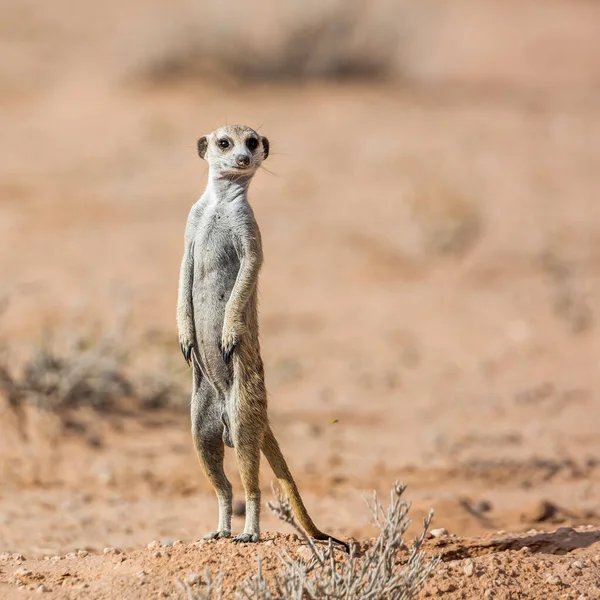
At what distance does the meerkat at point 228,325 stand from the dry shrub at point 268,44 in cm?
1298

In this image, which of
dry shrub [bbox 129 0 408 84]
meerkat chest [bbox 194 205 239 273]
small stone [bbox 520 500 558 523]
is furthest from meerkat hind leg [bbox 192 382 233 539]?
dry shrub [bbox 129 0 408 84]

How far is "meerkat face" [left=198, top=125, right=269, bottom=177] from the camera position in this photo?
3.93 m

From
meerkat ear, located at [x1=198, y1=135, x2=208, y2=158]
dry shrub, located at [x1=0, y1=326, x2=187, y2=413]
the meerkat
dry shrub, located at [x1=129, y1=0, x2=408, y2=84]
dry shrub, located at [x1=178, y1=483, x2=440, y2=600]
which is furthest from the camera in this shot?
dry shrub, located at [x1=129, y1=0, x2=408, y2=84]

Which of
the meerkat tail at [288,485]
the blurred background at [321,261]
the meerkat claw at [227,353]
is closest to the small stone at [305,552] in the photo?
the meerkat tail at [288,485]

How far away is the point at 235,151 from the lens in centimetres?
394

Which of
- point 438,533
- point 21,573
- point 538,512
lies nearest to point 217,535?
point 21,573

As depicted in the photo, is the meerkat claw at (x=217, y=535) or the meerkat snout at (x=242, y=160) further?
the meerkat claw at (x=217, y=535)

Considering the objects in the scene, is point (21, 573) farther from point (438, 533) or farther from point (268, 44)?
point (268, 44)

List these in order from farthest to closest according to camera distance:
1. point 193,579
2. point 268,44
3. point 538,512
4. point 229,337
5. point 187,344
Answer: point 268,44, point 538,512, point 187,344, point 229,337, point 193,579

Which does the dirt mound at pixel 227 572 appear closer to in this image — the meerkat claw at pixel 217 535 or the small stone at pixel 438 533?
the meerkat claw at pixel 217 535

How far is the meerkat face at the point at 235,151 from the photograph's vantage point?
393cm

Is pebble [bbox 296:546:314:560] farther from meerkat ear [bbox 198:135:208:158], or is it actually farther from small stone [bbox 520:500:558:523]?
small stone [bbox 520:500:558:523]

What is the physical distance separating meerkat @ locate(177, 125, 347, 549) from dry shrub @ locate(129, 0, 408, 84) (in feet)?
42.6

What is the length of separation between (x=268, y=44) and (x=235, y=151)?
539 inches
